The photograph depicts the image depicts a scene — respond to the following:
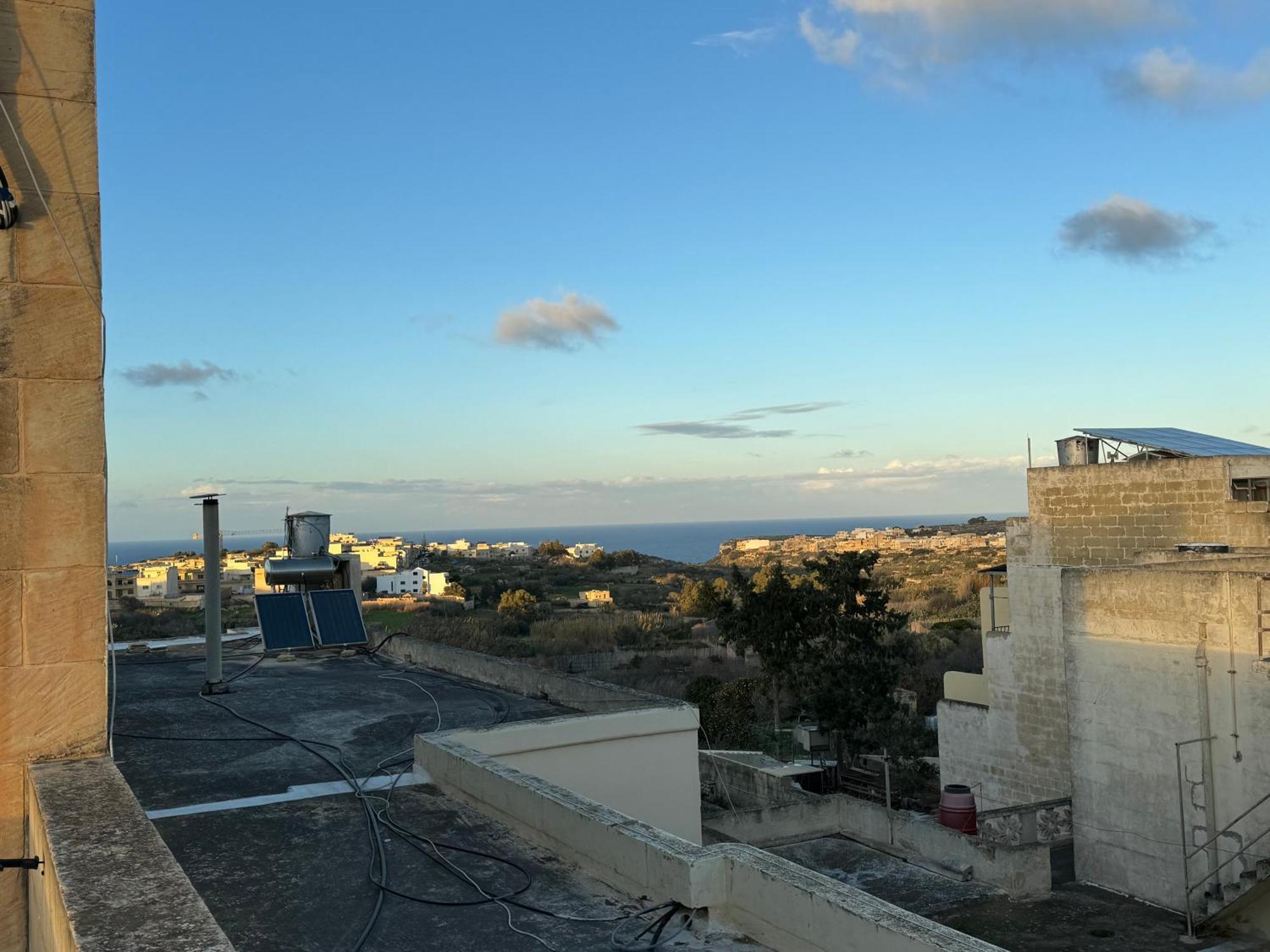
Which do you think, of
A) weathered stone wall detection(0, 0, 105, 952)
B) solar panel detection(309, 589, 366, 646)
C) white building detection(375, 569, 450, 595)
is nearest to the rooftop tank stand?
solar panel detection(309, 589, 366, 646)

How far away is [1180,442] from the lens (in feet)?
74.8

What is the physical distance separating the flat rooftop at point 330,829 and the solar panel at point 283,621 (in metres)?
1.63

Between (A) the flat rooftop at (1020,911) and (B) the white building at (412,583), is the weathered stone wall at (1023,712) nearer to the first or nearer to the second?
(A) the flat rooftop at (1020,911)

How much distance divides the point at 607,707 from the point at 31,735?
7937mm

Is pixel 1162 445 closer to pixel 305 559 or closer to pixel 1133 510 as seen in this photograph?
→ pixel 1133 510

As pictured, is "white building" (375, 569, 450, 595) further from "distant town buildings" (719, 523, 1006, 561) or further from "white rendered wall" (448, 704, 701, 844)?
"white rendered wall" (448, 704, 701, 844)

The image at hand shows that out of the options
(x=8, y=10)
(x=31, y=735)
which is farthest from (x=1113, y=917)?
(x=8, y=10)

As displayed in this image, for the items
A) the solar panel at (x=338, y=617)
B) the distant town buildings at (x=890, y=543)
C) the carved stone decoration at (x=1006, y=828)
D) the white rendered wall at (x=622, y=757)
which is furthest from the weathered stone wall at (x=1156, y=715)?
the distant town buildings at (x=890, y=543)

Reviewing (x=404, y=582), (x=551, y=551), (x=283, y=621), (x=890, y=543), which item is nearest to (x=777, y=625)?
(x=283, y=621)

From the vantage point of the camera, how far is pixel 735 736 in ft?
97.8

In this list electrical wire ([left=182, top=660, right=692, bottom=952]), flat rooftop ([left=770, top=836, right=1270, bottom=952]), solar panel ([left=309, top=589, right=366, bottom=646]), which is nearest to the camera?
electrical wire ([left=182, top=660, right=692, bottom=952])

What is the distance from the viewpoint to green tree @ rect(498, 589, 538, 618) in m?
53.1

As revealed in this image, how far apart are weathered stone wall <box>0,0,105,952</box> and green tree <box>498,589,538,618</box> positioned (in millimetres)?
45892

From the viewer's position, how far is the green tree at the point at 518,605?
53062mm
